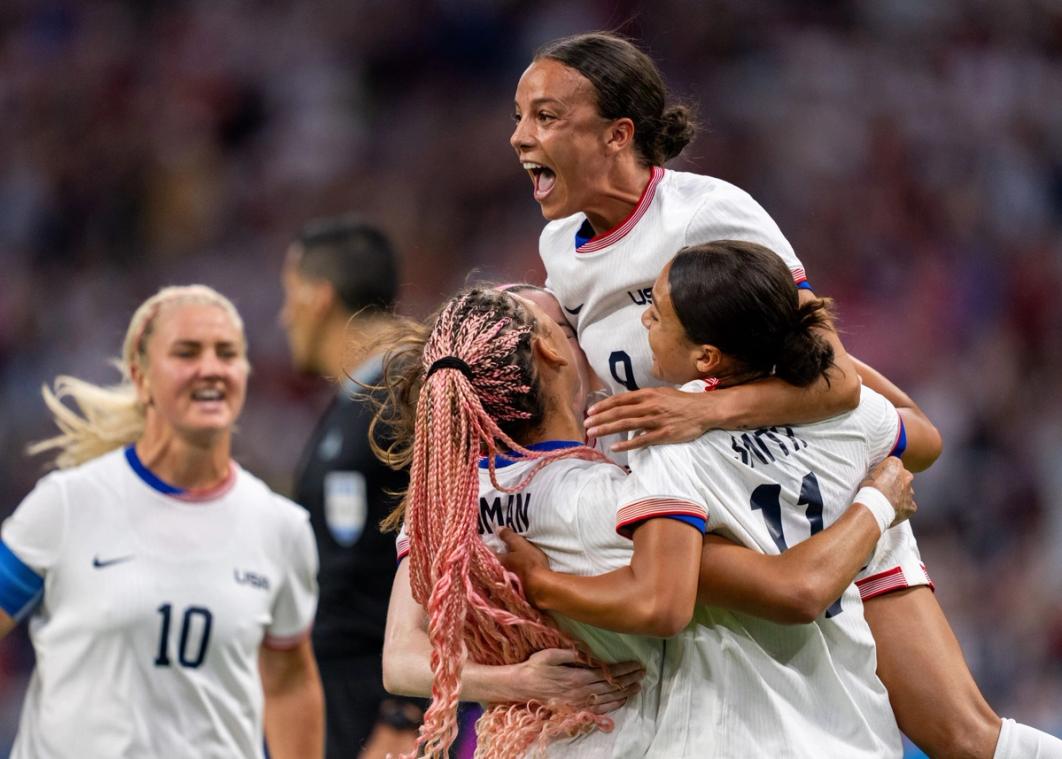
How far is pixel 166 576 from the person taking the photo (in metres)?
4.32

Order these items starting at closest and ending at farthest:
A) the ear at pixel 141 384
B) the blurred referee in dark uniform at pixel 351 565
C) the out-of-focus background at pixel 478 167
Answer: the ear at pixel 141 384, the blurred referee in dark uniform at pixel 351 565, the out-of-focus background at pixel 478 167

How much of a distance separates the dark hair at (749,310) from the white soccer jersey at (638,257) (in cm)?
29

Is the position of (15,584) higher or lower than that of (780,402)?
lower

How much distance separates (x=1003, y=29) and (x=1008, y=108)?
754 millimetres

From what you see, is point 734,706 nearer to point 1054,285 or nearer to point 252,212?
point 1054,285

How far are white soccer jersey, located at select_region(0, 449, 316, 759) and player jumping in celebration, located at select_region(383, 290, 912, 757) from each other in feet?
5.34

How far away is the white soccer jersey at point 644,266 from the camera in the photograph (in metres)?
3.05

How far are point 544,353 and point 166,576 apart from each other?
195 cm

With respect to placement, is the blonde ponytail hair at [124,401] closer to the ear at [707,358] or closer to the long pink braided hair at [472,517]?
the long pink braided hair at [472,517]

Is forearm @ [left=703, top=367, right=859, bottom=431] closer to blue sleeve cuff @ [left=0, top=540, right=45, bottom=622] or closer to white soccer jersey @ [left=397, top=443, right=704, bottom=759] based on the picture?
white soccer jersey @ [left=397, top=443, right=704, bottom=759]

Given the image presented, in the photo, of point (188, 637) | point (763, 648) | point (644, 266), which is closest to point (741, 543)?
point (763, 648)

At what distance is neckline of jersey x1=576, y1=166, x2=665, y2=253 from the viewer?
3.21 meters

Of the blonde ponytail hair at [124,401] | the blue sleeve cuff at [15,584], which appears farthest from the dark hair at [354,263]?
the blue sleeve cuff at [15,584]

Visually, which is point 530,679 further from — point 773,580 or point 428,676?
point 773,580
